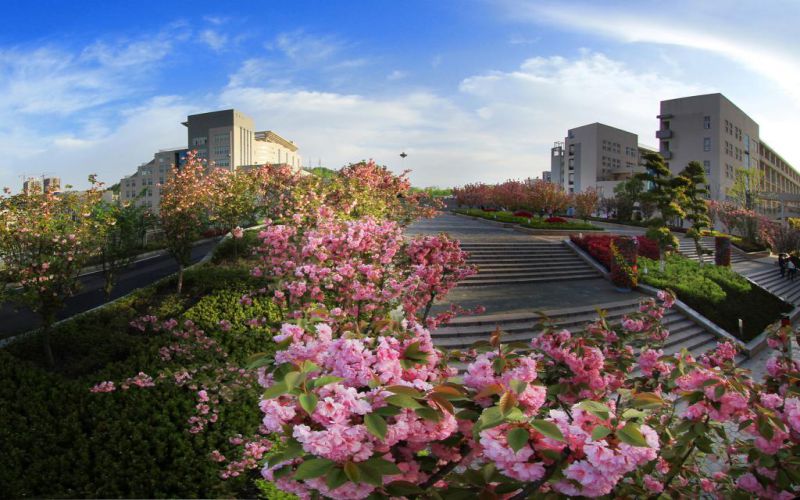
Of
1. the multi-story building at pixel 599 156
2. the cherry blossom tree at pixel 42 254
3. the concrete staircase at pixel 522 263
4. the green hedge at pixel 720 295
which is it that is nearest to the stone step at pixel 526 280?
the concrete staircase at pixel 522 263

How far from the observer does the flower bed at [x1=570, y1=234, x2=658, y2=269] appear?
20406mm

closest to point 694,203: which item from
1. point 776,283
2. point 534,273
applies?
point 776,283

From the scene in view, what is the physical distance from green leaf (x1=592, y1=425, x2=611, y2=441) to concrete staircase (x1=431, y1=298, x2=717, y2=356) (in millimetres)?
7888

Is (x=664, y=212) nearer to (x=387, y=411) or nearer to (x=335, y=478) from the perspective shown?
(x=387, y=411)

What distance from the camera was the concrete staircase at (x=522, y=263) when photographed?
18.0 m

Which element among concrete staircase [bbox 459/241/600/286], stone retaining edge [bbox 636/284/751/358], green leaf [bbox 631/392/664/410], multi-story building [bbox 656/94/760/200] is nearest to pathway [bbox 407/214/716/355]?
concrete staircase [bbox 459/241/600/286]

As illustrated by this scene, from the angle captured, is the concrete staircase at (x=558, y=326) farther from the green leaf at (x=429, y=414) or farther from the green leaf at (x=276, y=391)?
the green leaf at (x=276, y=391)

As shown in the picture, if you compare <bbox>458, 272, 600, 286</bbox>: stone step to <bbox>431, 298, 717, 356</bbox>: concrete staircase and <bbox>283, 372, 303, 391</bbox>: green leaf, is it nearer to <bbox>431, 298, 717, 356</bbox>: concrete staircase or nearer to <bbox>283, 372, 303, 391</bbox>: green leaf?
<bbox>431, 298, 717, 356</bbox>: concrete staircase

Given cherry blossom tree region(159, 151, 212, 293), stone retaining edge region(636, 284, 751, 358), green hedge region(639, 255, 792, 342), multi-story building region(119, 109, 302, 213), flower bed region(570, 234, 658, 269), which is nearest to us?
cherry blossom tree region(159, 151, 212, 293)

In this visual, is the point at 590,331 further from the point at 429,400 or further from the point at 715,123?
the point at 715,123

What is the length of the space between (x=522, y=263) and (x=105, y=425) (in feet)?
52.9

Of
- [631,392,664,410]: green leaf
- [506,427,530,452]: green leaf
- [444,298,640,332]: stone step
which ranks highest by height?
[506,427,530,452]: green leaf

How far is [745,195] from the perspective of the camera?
5050 centimetres

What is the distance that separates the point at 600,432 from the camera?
180cm
